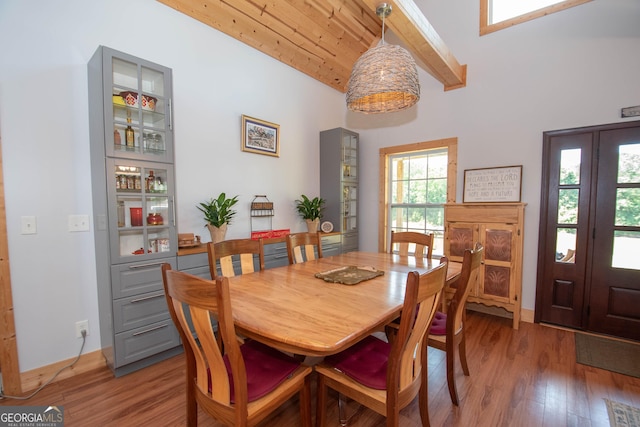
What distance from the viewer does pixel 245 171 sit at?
3354 mm

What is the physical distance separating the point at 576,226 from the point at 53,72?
16.0 feet

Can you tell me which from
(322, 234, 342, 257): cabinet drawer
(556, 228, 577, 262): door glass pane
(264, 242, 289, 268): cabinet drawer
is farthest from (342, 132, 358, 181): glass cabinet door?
(556, 228, 577, 262): door glass pane

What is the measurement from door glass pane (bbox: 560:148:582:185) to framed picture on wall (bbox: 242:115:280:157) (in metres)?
3.25

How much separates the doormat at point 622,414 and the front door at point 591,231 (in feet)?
4.24

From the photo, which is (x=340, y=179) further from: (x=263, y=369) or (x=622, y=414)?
(x=622, y=414)

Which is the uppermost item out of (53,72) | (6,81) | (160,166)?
(53,72)

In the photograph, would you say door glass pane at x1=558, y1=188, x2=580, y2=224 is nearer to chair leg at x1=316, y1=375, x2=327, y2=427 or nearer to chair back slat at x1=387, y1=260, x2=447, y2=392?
chair back slat at x1=387, y1=260, x2=447, y2=392

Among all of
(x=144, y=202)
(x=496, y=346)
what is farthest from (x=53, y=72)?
(x=496, y=346)

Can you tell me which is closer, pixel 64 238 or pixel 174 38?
pixel 64 238

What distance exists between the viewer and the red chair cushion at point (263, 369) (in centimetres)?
121

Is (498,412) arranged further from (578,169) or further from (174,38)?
(174,38)

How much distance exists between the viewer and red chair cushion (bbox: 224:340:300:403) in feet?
3.98

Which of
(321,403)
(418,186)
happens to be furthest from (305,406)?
(418,186)

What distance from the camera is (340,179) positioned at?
4.10 meters
